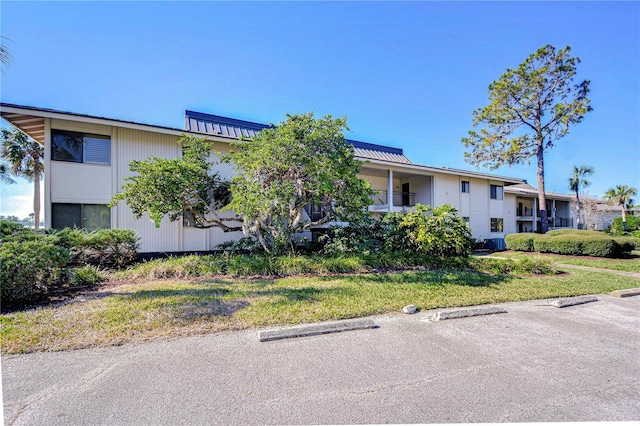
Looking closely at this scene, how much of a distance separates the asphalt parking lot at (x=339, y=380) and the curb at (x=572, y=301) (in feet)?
5.19

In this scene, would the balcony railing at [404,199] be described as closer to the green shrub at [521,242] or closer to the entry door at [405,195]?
the entry door at [405,195]

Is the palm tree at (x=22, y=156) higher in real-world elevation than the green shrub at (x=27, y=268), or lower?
higher

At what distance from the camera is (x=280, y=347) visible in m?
3.76

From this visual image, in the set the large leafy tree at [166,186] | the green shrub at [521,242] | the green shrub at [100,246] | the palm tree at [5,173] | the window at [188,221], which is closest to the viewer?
the green shrub at [100,246]

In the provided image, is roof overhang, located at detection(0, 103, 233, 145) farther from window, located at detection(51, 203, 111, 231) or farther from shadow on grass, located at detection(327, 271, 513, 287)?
shadow on grass, located at detection(327, 271, 513, 287)

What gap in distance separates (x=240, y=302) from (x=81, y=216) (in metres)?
8.57

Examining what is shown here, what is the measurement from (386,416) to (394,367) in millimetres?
905

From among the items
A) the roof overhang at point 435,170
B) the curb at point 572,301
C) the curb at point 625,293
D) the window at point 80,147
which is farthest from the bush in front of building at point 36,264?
the curb at point 625,293

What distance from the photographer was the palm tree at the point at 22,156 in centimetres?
1797

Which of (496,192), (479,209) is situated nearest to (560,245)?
(479,209)

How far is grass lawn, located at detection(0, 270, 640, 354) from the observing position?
13.4ft

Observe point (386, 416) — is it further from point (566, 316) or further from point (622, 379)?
point (566, 316)

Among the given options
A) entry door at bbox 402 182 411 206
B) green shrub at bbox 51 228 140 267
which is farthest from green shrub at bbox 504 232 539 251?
green shrub at bbox 51 228 140 267

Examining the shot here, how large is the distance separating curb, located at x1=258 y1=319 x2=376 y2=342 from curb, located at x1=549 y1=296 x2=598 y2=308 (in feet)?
14.4
